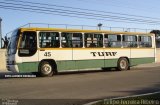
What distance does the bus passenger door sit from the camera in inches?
810

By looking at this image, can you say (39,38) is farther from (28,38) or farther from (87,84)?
(87,84)

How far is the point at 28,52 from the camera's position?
2081 centimetres

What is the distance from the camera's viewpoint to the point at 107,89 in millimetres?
15320

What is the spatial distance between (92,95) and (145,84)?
4.19 meters

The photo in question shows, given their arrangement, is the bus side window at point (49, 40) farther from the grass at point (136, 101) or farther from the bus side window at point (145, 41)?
the grass at point (136, 101)

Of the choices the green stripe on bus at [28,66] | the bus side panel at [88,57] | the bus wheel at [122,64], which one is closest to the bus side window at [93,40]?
the bus side panel at [88,57]

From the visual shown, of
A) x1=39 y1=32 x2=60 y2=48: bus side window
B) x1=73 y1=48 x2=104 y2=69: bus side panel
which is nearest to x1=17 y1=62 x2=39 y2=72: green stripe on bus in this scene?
x1=39 y1=32 x2=60 y2=48: bus side window

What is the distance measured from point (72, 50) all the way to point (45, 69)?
223cm

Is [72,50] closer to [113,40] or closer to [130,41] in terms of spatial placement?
[113,40]

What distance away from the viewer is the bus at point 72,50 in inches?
820

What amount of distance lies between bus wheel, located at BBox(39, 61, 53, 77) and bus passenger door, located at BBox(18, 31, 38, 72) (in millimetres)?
456

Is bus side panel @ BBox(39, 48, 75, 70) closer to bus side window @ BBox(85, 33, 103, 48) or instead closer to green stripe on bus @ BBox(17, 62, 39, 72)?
green stripe on bus @ BBox(17, 62, 39, 72)

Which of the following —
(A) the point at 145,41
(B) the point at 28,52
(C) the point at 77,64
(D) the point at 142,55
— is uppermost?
(A) the point at 145,41

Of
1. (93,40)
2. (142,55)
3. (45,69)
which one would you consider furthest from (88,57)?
(142,55)
